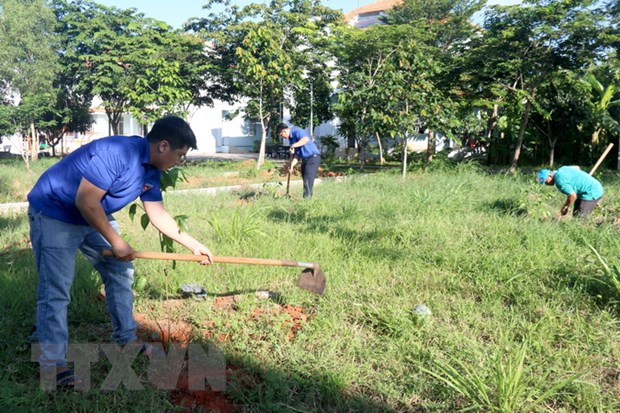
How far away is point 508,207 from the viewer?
6277mm

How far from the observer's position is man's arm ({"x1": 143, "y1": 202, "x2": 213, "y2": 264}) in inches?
109

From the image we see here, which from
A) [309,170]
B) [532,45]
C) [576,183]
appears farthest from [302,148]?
[532,45]

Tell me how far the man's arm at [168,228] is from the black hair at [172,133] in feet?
1.54

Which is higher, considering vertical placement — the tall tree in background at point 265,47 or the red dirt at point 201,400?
the tall tree in background at point 265,47

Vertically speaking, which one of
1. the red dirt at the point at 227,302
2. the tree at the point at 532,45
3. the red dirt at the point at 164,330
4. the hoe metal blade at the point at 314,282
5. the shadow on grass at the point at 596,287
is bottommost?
the red dirt at the point at 164,330

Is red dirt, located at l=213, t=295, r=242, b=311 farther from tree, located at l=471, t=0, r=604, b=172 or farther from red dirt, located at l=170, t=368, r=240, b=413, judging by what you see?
tree, located at l=471, t=0, r=604, b=172

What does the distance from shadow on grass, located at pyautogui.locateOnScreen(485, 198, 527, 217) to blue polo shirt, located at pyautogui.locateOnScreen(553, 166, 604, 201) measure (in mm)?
496

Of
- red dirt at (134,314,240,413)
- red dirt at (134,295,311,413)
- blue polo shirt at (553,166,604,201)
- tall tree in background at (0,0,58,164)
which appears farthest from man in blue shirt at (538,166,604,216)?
tall tree in background at (0,0,58,164)

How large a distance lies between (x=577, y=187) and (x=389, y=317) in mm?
3808

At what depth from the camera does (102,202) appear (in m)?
2.48

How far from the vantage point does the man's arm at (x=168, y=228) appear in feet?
9.12

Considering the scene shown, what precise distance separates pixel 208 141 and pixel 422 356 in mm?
29061

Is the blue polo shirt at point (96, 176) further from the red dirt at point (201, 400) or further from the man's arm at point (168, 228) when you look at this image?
the red dirt at point (201, 400)

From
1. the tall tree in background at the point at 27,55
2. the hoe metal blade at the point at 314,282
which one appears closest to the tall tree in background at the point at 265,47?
the tall tree in background at the point at 27,55
